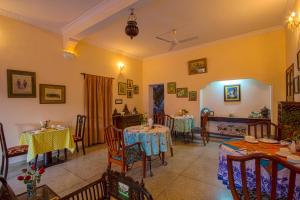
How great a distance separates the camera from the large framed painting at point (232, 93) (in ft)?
17.6

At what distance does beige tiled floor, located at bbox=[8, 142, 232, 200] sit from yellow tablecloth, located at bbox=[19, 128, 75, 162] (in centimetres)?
42

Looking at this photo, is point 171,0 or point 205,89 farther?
point 205,89

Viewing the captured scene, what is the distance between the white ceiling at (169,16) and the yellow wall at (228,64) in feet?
1.19

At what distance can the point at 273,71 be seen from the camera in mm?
4395

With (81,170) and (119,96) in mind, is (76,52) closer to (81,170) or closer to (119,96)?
(119,96)

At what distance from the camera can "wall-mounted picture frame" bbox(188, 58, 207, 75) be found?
5537 millimetres

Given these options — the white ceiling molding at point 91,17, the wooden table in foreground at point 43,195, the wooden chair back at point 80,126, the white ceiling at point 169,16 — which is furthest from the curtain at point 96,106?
the wooden table in foreground at point 43,195

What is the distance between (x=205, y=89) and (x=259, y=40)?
225cm

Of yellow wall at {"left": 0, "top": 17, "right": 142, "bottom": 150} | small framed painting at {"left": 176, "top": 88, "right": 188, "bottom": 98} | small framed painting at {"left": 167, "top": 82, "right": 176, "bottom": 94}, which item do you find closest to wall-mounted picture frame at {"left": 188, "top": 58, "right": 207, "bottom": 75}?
small framed painting at {"left": 176, "top": 88, "right": 188, "bottom": 98}

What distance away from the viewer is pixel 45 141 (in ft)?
10.6

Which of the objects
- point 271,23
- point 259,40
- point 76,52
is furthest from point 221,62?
point 76,52

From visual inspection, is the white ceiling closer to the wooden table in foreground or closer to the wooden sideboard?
the wooden sideboard

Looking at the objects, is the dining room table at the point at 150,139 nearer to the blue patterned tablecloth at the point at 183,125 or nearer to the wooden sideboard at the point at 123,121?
the blue patterned tablecloth at the point at 183,125

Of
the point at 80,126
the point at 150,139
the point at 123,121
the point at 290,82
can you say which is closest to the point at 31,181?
the point at 150,139
